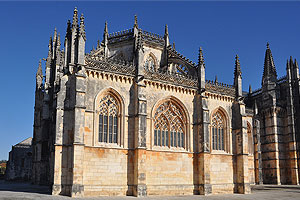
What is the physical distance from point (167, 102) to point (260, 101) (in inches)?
1179

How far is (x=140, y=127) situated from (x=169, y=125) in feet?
13.8

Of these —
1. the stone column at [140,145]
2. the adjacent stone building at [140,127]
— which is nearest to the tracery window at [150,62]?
the adjacent stone building at [140,127]

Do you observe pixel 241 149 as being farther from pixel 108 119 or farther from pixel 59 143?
pixel 59 143

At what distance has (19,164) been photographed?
61281 millimetres

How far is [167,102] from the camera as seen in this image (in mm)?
29531

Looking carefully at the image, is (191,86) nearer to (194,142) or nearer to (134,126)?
(194,142)

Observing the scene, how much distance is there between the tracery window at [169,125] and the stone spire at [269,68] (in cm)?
2764

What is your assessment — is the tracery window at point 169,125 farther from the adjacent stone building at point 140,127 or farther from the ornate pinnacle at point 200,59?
the ornate pinnacle at point 200,59

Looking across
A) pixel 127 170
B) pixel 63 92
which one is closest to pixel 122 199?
pixel 127 170

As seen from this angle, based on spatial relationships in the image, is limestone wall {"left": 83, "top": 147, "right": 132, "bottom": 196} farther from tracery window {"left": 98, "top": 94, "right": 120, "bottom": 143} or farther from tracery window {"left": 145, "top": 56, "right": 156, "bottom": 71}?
tracery window {"left": 145, "top": 56, "right": 156, "bottom": 71}

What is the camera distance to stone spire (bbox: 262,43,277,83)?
172 ft

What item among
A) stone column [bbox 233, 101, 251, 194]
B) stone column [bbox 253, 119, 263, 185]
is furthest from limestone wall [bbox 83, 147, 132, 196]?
stone column [bbox 253, 119, 263, 185]

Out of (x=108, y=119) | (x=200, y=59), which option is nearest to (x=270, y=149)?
(x=200, y=59)

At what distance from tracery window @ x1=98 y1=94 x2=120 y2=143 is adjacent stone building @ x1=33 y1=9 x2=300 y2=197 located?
0.25 feet
